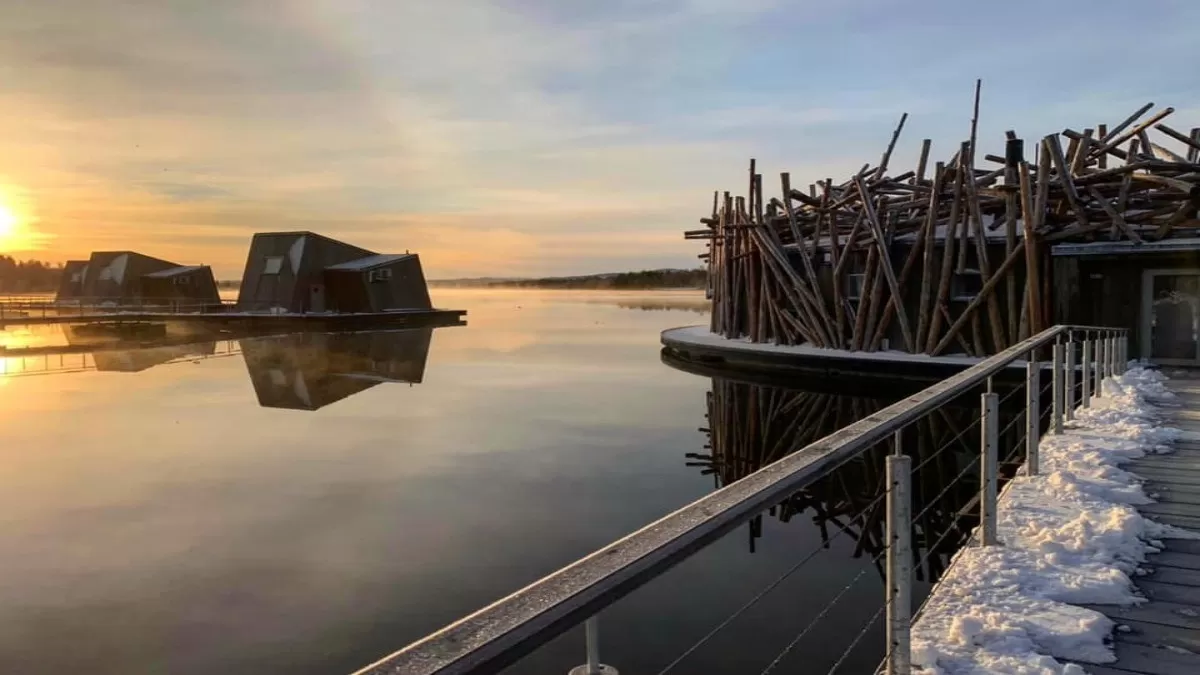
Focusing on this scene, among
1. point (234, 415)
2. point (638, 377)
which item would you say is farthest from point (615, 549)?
point (638, 377)

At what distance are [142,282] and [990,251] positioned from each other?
54.7 m

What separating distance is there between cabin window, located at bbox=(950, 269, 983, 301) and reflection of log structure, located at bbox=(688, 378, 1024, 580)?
15.5 feet

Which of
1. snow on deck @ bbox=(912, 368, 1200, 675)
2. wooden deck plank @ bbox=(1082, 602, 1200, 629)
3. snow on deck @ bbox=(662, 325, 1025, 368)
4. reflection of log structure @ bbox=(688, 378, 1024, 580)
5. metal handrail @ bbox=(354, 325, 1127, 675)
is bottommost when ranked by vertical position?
reflection of log structure @ bbox=(688, 378, 1024, 580)

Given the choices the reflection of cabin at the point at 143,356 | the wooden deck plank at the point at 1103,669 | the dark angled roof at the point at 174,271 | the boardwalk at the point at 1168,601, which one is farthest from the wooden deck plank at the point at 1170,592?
the dark angled roof at the point at 174,271

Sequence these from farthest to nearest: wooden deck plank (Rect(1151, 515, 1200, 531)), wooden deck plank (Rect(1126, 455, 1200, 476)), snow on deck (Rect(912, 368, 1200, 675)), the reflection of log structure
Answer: the reflection of log structure, wooden deck plank (Rect(1126, 455, 1200, 476)), wooden deck plank (Rect(1151, 515, 1200, 531)), snow on deck (Rect(912, 368, 1200, 675))

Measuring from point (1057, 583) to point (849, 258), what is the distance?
1790 centimetres

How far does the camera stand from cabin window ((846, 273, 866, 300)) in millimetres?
21078

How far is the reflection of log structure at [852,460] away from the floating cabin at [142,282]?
47917 millimetres

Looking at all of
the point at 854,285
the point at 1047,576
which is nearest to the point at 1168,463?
the point at 1047,576

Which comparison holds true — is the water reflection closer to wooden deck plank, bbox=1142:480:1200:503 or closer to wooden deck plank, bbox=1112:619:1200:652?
wooden deck plank, bbox=1142:480:1200:503

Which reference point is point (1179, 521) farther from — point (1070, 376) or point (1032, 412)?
point (1070, 376)

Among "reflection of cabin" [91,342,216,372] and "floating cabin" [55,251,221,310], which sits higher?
"floating cabin" [55,251,221,310]

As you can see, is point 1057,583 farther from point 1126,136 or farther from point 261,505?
point 1126,136

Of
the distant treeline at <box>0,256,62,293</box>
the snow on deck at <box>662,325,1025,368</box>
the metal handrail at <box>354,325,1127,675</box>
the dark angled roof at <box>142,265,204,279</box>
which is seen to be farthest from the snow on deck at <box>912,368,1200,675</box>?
the distant treeline at <box>0,256,62,293</box>
